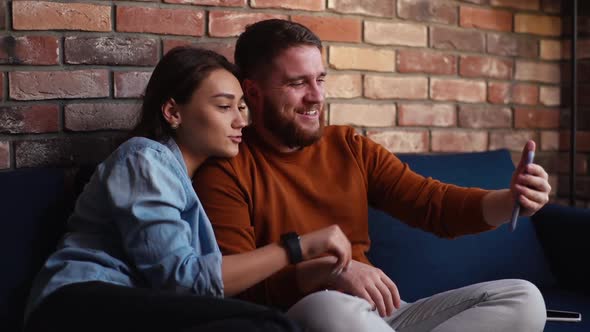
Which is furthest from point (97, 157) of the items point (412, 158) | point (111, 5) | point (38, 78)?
point (412, 158)

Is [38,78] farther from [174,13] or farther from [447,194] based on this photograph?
[447,194]

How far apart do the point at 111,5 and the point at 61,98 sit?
0.86ft

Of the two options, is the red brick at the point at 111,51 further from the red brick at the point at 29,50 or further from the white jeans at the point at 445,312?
the white jeans at the point at 445,312

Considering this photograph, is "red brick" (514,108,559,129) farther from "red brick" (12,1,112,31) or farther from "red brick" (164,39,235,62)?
"red brick" (12,1,112,31)

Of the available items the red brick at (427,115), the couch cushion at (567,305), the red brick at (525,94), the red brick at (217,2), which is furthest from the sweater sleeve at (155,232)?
the red brick at (525,94)

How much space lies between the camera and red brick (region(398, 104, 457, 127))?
2.42 meters

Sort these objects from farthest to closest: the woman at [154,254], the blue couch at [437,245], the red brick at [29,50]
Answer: the red brick at [29,50]
the blue couch at [437,245]
the woman at [154,254]

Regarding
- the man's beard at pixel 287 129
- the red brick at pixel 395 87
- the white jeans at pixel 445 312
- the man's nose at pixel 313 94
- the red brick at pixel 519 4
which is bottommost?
the white jeans at pixel 445 312

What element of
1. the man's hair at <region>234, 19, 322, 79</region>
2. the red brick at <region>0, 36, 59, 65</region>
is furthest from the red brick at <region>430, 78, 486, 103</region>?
A: the red brick at <region>0, 36, 59, 65</region>

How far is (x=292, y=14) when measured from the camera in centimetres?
217

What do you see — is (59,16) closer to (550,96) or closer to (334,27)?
(334,27)

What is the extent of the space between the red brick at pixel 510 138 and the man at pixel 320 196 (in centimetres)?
91

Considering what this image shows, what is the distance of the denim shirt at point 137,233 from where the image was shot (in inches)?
51.8

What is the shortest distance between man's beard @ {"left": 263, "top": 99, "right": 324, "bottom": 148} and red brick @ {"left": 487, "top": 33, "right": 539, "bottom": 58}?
3.58 feet
